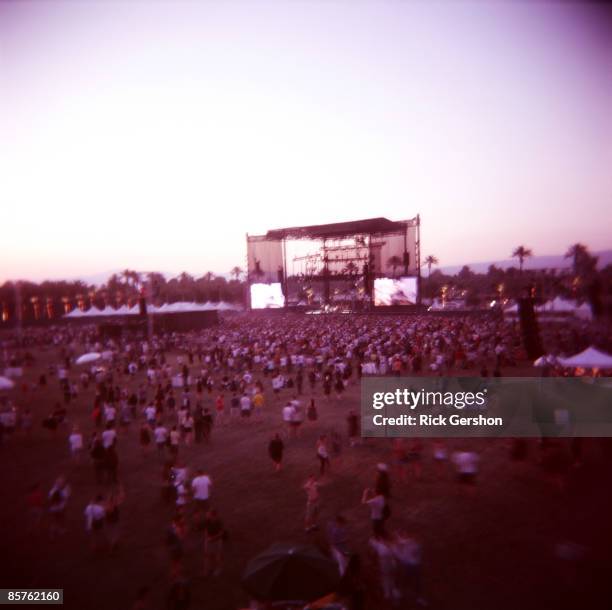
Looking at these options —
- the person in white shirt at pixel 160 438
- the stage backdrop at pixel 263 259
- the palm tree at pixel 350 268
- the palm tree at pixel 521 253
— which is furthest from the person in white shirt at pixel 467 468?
the palm tree at pixel 521 253

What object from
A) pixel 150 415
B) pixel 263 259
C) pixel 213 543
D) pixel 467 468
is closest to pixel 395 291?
pixel 263 259

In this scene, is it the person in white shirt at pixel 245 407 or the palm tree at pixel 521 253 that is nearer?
the person in white shirt at pixel 245 407

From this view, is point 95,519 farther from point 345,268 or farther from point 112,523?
point 345,268

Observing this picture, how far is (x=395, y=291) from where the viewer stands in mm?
33094

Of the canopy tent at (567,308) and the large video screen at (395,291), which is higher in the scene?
the large video screen at (395,291)

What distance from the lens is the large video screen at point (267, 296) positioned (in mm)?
37906

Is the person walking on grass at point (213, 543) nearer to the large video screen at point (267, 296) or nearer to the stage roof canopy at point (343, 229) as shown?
the stage roof canopy at point (343, 229)

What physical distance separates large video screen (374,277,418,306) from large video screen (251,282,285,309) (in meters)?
8.70

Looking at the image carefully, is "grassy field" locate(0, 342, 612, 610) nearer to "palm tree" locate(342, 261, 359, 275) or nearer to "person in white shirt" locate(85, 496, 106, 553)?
"person in white shirt" locate(85, 496, 106, 553)

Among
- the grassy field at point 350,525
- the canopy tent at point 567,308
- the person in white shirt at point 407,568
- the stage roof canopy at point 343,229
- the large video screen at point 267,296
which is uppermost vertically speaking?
the stage roof canopy at point 343,229

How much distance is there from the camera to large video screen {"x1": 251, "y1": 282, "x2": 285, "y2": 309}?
124 feet

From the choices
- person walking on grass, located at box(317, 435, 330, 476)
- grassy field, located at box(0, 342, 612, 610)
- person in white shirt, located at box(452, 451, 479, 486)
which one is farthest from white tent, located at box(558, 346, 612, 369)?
person walking on grass, located at box(317, 435, 330, 476)

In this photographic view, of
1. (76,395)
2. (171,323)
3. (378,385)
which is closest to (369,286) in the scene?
(171,323)

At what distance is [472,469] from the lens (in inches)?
307
